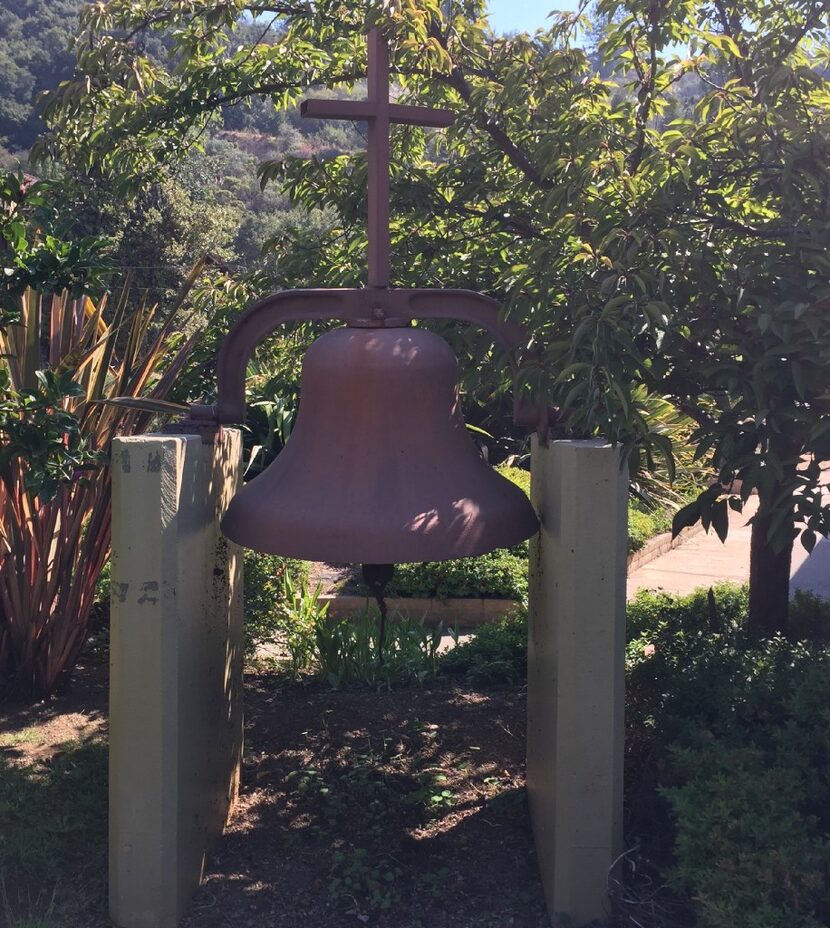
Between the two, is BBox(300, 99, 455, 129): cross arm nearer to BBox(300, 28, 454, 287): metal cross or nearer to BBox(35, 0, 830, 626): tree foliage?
BBox(300, 28, 454, 287): metal cross

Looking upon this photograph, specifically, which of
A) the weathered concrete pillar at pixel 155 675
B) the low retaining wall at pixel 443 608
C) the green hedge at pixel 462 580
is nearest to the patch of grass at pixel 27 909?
the weathered concrete pillar at pixel 155 675

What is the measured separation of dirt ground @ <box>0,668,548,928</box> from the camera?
305 cm

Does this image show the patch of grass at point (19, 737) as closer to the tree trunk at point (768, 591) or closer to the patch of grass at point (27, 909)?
the patch of grass at point (27, 909)

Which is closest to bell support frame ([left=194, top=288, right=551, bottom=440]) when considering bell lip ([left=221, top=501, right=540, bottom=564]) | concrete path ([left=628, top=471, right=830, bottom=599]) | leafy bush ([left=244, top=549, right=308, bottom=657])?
bell lip ([left=221, top=501, right=540, bottom=564])

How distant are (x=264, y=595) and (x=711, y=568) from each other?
4.04 metres

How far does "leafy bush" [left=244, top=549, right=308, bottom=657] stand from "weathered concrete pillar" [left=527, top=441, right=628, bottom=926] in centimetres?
289

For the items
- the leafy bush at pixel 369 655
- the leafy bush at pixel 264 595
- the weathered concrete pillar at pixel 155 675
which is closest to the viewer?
the weathered concrete pillar at pixel 155 675

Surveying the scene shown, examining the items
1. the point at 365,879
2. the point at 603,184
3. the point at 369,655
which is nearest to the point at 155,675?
the point at 365,879

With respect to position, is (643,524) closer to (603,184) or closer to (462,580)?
(462,580)

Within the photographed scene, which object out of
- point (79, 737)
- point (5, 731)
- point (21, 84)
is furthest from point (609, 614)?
point (21, 84)

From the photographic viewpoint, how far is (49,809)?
3570 mm

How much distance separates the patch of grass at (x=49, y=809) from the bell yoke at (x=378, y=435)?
130cm

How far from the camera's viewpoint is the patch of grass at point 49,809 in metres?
3.21

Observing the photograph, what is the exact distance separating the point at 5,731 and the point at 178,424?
2027mm
